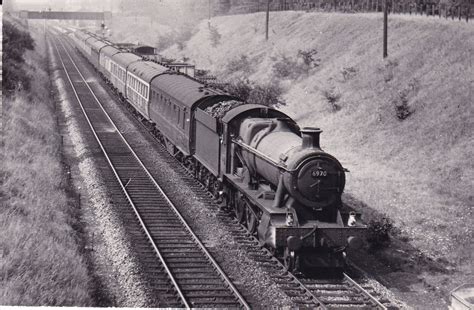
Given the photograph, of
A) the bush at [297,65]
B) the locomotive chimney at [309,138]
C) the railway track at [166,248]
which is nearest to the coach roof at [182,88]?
the railway track at [166,248]

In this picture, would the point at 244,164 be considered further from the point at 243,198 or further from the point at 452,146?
the point at 452,146

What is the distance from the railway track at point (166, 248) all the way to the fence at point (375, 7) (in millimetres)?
27829

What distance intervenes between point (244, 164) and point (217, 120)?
2.11 m

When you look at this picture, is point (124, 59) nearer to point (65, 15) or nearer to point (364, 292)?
point (364, 292)

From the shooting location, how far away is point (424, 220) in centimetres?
1788

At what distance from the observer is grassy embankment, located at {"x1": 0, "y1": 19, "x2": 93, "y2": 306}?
1076 centimetres

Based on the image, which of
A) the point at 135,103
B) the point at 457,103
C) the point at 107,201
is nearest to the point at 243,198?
the point at 107,201

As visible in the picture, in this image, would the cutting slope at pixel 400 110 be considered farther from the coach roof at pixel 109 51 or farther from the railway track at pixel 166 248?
the coach roof at pixel 109 51

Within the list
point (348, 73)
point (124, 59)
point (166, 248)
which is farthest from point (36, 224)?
point (348, 73)

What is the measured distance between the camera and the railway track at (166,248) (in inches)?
475

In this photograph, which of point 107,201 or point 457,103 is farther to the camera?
point 457,103

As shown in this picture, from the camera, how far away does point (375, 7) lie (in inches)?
2362

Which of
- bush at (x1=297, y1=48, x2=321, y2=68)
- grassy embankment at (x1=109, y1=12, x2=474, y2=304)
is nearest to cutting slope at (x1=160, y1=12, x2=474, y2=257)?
grassy embankment at (x1=109, y1=12, x2=474, y2=304)

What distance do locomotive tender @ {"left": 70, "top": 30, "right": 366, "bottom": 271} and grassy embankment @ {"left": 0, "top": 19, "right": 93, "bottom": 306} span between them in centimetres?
441
